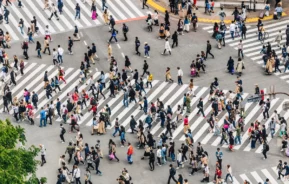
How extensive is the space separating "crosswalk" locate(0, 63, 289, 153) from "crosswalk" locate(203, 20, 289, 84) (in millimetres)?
6325

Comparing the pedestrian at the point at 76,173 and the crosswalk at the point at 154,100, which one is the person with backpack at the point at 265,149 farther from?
the pedestrian at the point at 76,173

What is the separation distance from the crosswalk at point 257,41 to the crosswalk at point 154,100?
20.8ft

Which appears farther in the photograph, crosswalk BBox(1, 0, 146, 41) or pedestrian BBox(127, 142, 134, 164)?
crosswalk BBox(1, 0, 146, 41)

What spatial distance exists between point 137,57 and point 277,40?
1230 centimetres

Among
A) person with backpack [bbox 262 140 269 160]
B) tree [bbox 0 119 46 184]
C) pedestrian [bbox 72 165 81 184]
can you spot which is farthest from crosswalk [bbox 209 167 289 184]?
tree [bbox 0 119 46 184]

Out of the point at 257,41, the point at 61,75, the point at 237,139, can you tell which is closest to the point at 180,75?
the point at 237,139

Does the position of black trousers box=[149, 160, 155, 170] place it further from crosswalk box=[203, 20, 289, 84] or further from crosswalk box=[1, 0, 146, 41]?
crosswalk box=[1, 0, 146, 41]

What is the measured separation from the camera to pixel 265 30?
91375mm

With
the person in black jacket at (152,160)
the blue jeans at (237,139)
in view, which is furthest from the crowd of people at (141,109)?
the blue jeans at (237,139)

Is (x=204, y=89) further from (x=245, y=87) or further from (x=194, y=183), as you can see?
(x=194, y=183)

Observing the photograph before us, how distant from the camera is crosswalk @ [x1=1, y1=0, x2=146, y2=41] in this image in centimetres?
9181

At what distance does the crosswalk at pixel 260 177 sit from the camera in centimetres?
7250

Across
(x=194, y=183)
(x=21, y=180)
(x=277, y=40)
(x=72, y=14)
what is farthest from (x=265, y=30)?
(x=21, y=180)

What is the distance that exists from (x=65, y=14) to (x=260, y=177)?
2964cm
